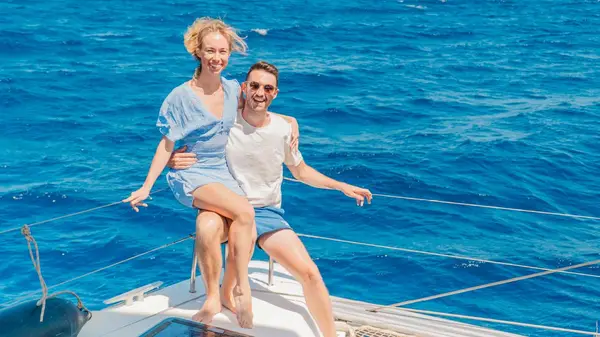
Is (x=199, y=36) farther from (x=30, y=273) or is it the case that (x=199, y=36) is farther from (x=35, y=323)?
(x=30, y=273)

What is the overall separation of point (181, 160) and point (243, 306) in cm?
88

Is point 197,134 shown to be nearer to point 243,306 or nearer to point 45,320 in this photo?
point 243,306

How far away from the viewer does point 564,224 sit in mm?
9859

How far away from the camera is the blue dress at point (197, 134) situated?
15.7 ft

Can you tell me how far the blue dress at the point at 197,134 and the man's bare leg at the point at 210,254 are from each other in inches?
8.0

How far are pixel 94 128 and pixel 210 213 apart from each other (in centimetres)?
789

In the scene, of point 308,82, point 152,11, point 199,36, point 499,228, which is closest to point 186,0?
point 152,11

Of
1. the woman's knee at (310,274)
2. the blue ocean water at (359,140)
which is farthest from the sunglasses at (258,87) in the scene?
the blue ocean water at (359,140)

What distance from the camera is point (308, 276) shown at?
479 centimetres

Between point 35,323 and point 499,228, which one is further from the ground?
point 35,323

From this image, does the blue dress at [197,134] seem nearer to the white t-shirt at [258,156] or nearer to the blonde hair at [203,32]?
the white t-shirt at [258,156]

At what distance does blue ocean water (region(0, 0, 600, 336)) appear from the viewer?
855 cm

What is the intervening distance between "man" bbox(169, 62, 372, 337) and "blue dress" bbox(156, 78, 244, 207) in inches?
2.9

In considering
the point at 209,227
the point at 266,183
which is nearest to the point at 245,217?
the point at 209,227
